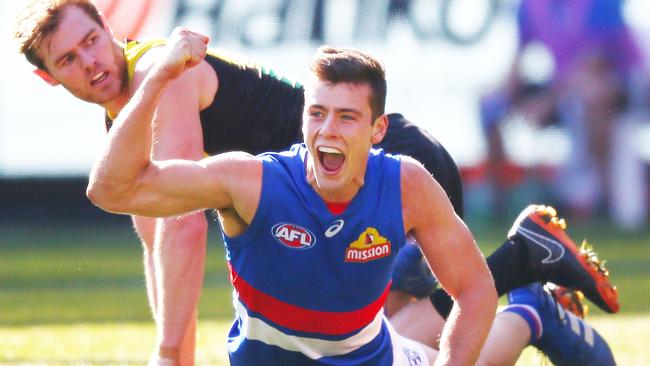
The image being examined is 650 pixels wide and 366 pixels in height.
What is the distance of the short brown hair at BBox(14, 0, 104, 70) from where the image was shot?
5.20 metres

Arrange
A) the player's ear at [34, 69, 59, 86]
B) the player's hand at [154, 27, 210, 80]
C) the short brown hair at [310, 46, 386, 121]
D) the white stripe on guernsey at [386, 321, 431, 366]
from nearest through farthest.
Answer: the player's hand at [154, 27, 210, 80] → the short brown hair at [310, 46, 386, 121] → the white stripe on guernsey at [386, 321, 431, 366] → the player's ear at [34, 69, 59, 86]

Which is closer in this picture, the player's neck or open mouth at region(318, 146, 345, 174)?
open mouth at region(318, 146, 345, 174)

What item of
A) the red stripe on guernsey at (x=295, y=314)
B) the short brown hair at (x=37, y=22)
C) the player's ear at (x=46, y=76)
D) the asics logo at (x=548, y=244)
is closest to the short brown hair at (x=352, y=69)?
the red stripe on guernsey at (x=295, y=314)

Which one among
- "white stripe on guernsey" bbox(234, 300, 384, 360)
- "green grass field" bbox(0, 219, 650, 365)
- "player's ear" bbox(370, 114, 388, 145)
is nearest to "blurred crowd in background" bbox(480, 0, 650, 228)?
"green grass field" bbox(0, 219, 650, 365)

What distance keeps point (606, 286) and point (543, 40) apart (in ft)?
33.5

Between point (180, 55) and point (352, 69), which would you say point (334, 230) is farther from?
point (180, 55)

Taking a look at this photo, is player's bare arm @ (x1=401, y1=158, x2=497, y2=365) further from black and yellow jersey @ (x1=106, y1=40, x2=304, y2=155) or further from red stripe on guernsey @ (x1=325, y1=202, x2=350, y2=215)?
black and yellow jersey @ (x1=106, y1=40, x2=304, y2=155)

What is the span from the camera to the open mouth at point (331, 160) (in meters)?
4.30

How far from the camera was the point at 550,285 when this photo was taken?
20.1ft

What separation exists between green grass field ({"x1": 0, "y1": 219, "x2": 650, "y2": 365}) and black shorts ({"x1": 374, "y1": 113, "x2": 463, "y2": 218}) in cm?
163

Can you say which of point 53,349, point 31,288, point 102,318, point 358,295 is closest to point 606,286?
point 358,295

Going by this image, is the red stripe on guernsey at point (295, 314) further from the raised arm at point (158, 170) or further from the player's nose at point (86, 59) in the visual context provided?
the player's nose at point (86, 59)

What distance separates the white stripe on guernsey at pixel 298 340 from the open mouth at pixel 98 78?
1.13 metres

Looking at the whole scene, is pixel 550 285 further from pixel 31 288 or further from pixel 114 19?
pixel 114 19
